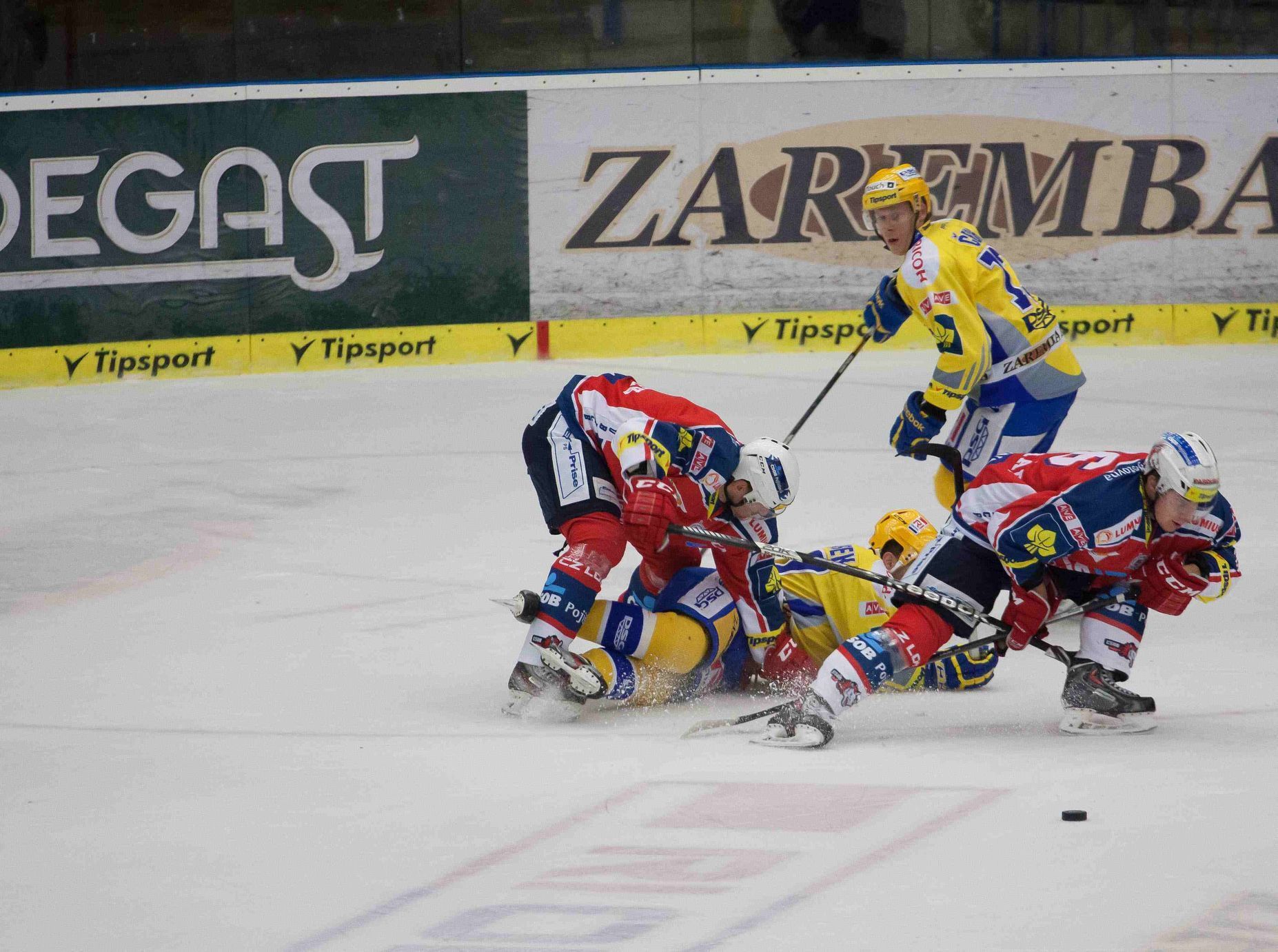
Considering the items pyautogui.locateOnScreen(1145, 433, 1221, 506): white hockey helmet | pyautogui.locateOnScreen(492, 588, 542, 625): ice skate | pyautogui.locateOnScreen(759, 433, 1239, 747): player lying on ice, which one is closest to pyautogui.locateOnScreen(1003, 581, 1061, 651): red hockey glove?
pyautogui.locateOnScreen(759, 433, 1239, 747): player lying on ice

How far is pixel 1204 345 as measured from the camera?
1177 centimetres

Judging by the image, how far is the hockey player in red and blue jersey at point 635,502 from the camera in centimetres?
502

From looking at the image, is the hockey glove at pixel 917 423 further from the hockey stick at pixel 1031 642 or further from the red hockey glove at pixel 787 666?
the hockey stick at pixel 1031 642

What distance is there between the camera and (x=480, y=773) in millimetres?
4520

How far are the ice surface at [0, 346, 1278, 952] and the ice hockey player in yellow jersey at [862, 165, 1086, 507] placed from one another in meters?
0.77

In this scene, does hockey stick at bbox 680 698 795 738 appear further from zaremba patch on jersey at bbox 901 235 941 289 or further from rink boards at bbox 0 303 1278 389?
rink boards at bbox 0 303 1278 389

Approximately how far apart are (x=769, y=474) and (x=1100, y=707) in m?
1.11

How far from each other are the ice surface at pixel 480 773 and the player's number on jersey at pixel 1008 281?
1145mm

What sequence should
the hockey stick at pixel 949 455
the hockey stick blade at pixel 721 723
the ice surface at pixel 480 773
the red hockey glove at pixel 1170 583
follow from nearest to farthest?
the ice surface at pixel 480 773
the red hockey glove at pixel 1170 583
the hockey stick blade at pixel 721 723
the hockey stick at pixel 949 455

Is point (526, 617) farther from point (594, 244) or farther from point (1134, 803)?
point (594, 244)

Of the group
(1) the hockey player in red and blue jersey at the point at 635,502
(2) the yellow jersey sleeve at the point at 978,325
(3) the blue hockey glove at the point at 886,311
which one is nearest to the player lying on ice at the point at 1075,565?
(1) the hockey player in red and blue jersey at the point at 635,502

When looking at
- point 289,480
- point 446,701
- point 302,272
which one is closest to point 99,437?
point 289,480

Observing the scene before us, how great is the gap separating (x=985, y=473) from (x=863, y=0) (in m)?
7.50

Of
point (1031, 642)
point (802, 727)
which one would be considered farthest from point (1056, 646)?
point (802, 727)
